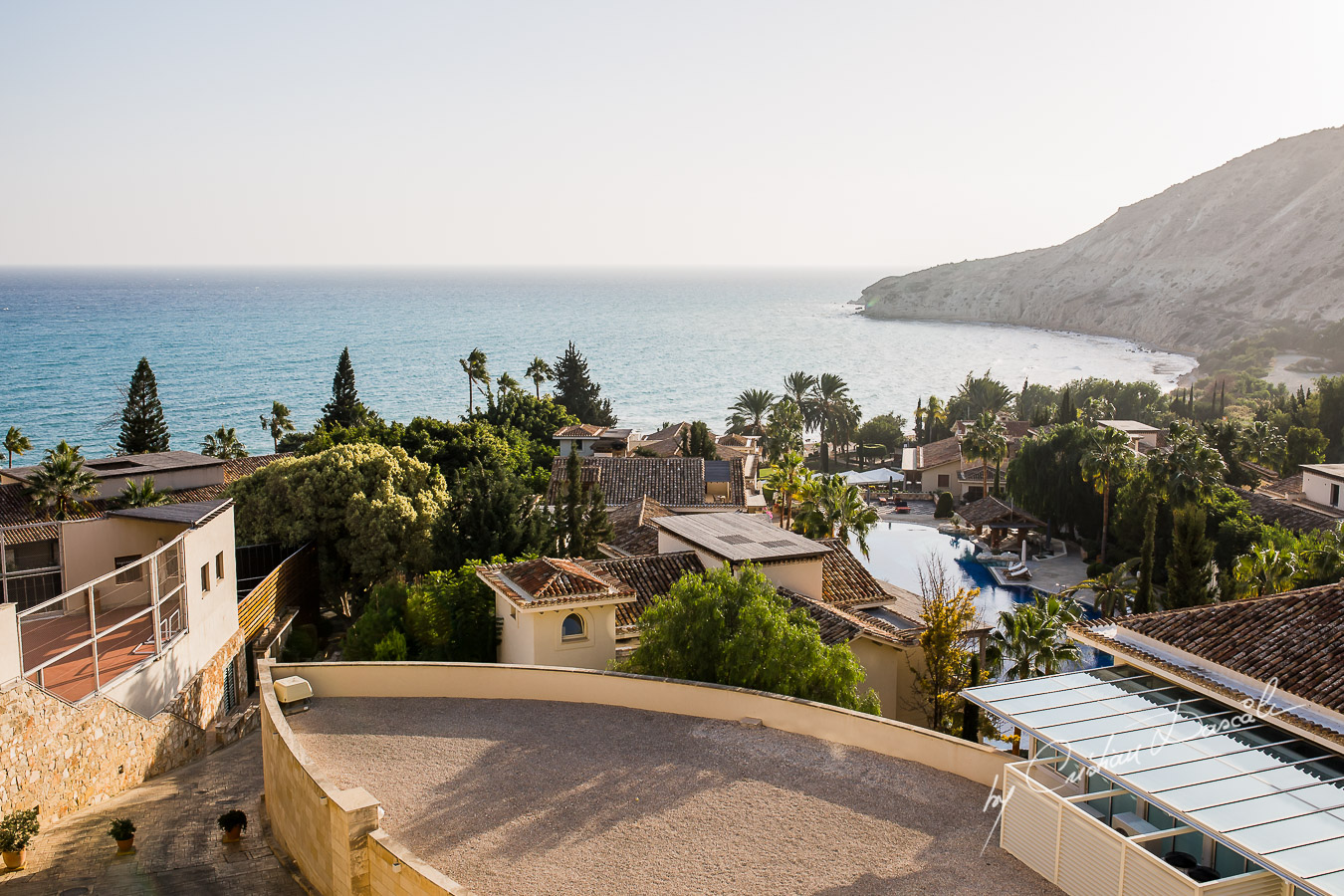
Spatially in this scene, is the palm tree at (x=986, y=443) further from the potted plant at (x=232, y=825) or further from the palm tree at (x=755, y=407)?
the potted plant at (x=232, y=825)

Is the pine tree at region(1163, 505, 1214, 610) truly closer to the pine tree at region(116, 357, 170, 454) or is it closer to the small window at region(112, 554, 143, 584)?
the small window at region(112, 554, 143, 584)

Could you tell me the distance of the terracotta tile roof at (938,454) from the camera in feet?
233

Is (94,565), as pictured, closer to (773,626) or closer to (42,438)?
(773,626)

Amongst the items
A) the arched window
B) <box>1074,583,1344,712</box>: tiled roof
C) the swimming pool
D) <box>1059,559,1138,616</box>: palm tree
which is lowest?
the swimming pool

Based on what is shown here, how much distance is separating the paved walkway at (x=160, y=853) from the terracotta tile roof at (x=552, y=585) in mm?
5964

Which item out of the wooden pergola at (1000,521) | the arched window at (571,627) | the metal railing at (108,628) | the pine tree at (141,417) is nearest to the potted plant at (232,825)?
the metal railing at (108,628)

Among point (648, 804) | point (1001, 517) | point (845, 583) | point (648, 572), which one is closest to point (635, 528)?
point (845, 583)

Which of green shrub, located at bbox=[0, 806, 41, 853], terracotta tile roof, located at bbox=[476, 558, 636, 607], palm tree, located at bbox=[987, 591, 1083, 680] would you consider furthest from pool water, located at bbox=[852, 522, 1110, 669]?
green shrub, located at bbox=[0, 806, 41, 853]

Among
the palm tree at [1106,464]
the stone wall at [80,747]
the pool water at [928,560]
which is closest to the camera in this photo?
the stone wall at [80,747]

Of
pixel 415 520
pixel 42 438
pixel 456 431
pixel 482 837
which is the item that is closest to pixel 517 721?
pixel 482 837

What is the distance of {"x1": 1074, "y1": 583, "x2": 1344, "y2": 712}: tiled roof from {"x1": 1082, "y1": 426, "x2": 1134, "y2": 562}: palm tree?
32672mm

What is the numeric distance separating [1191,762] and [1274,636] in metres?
4.78

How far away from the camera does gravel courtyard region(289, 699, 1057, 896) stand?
37.3ft

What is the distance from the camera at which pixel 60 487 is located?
3600 cm
